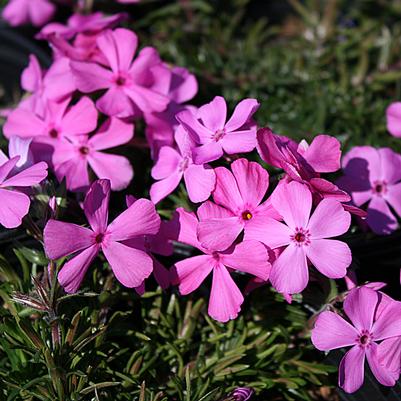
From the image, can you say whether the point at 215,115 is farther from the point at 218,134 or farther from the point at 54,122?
the point at 54,122

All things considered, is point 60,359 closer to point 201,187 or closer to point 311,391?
point 201,187

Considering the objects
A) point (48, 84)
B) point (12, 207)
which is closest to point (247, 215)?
point (12, 207)

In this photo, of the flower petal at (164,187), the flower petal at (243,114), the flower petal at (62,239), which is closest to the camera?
the flower petal at (62,239)

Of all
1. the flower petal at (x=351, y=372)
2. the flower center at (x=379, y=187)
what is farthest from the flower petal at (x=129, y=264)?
the flower center at (x=379, y=187)

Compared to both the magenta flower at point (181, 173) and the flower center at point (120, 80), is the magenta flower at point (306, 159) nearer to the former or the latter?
the magenta flower at point (181, 173)

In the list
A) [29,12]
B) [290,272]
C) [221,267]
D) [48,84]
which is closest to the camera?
[290,272]

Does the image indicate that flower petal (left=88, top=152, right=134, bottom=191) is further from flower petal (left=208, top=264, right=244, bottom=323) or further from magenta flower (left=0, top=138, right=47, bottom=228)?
flower petal (left=208, top=264, right=244, bottom=323)

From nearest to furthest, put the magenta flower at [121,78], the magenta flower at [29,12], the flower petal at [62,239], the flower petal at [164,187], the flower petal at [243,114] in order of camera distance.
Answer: the flower petal at [62,239] → the flower petal at [243,114] → the flower petal at [164,187] → the magenta flower at [121,78] → the magenta flower at [29,12]
